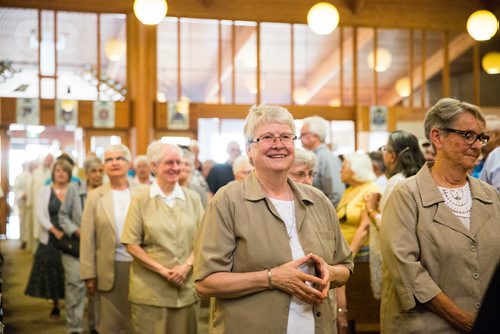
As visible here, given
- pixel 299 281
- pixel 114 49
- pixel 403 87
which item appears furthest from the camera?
pixel 403 87

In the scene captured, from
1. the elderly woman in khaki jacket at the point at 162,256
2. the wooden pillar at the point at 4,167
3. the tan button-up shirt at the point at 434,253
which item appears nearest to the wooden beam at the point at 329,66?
the wooden pillar at the point at 4,167

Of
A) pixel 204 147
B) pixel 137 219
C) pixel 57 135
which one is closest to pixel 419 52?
pixel 204 147

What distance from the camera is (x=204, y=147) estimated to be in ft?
38.2

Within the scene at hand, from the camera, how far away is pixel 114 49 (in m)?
11.0

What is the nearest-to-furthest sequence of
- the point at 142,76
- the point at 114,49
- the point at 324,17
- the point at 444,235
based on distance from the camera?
the point at 444,235 → the point at 324,17 → the point at 142,76 → the point at 114,49

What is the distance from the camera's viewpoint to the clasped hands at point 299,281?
94.0 inches

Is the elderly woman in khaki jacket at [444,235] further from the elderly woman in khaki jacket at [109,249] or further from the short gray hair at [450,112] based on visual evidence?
the elderly woman in khaki jacket at [109,249]

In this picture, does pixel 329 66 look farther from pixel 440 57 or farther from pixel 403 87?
pixel 440 57

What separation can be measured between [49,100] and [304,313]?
29.4ft

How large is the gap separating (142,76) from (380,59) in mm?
4234

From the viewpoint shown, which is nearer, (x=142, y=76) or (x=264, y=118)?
(x=264, y=118)

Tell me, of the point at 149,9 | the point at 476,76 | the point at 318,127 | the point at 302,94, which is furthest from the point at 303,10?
the point at 318,127

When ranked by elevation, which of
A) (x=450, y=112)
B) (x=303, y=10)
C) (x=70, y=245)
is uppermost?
(x=303, y=10)

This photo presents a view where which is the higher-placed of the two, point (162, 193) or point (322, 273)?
point (162, 193)
